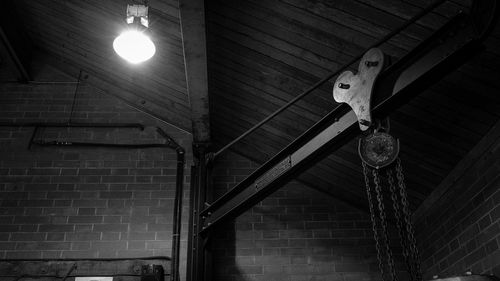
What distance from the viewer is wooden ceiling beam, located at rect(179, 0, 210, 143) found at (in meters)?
4.02

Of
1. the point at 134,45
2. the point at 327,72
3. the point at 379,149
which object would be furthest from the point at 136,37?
the point at 379,149

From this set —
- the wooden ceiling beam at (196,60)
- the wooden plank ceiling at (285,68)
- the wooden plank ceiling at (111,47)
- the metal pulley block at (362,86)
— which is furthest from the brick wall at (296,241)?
the metal pulley block at (362,86)

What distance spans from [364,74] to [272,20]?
1.10 meters

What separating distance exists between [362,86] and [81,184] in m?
3.96

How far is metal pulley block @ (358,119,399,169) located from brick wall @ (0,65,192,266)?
308cm

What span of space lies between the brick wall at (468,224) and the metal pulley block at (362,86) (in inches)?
46.7

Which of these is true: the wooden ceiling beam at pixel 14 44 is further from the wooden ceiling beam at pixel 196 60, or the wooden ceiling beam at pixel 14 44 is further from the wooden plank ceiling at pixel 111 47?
the wooden ceiling beam at pixel 196 60

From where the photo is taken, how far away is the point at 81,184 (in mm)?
6305

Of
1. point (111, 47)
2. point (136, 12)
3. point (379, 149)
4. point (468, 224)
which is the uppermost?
point (111, 47)

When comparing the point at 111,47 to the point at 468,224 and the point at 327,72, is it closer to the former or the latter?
the point at 327,72

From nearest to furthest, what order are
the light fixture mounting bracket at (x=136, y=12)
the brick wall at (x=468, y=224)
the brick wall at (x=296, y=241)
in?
the brick wall at (x=468, y=224)
the light fixture mounting bracket at (x=136, y=12)
the brick wall at (x=296, y=241)

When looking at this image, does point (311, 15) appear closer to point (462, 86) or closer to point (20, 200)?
point (462, 86)

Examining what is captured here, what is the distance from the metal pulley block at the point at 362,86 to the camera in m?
3.60

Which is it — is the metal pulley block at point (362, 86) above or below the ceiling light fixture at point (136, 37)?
below
